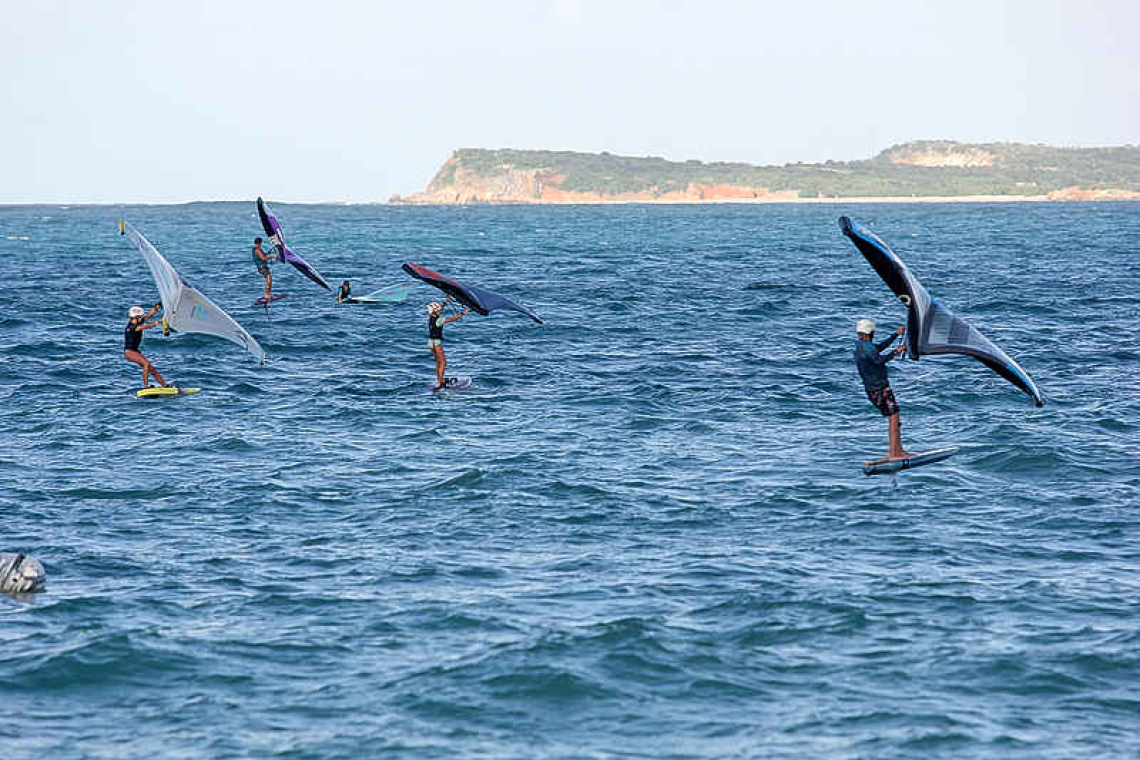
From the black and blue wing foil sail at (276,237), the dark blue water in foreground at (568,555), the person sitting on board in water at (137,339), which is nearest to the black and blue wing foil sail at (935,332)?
the dark blue water in foreground at (568,555)

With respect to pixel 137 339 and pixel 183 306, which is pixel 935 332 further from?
pixel 137 339

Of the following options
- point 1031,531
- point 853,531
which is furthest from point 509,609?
point 1031,531

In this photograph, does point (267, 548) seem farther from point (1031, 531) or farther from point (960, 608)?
point (1031, 531)

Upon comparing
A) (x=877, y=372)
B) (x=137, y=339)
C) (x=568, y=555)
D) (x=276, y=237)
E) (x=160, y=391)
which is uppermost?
(x=276, y=237)

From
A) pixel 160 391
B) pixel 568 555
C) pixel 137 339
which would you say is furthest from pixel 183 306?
pixel 568 555

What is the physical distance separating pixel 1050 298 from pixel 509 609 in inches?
1656

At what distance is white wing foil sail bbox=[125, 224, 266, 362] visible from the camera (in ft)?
90.0

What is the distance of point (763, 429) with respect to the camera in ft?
88.7

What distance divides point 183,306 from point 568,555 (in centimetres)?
1280

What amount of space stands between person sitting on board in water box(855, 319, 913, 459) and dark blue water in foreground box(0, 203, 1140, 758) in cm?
118

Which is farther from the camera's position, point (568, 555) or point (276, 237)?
point (276, 237)

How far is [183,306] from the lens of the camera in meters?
27.8

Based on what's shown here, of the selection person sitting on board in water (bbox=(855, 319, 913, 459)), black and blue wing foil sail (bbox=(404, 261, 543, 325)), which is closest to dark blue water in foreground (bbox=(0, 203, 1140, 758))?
person sitting on board in water (bbox=(855, 319, 913, 459))

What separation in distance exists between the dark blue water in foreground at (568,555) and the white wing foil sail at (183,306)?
77.9 inches
